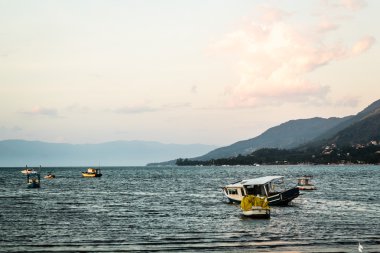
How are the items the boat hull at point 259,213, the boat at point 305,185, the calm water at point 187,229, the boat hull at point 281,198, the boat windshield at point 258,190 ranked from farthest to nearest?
the boat at point 305,185 < the boat hull at point 281,198 < the boat windshield at point 258,190 < the boat hull at point 259,213 < the calm water at point 187,229

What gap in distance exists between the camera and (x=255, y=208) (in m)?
64.2

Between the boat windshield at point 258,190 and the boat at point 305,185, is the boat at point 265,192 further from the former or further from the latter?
the boat at point 305,185

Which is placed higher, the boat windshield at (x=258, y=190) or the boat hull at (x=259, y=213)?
the boat windshield at (x=258, y=190)

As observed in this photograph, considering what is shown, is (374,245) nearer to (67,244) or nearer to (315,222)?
(315,222)

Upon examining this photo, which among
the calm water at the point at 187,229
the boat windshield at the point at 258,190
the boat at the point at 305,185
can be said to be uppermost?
the boat windshield at the point at 258,190

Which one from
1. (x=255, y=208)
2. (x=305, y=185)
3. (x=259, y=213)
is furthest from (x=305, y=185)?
(x=255, y=208)

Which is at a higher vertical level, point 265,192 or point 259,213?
point 265,192

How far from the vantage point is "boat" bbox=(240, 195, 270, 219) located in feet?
211

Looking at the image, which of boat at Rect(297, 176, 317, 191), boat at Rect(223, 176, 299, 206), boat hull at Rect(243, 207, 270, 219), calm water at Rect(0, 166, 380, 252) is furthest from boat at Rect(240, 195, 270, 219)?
boat at Rect(297, 176, 317, 191)

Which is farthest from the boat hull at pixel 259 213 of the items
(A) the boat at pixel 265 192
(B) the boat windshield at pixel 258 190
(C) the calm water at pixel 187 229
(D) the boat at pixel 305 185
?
(D) the boat at pixel 305 185

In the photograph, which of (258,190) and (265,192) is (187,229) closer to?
(265,192)

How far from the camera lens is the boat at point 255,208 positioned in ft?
211

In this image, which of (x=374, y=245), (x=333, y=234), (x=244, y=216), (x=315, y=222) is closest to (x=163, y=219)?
(x=244, y=216)

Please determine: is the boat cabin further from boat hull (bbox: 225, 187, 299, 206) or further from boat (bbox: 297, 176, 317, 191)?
boat hull (bbox: 225, 187, 299, 206)
